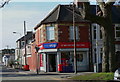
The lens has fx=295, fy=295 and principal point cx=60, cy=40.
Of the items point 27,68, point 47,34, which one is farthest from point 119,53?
point 27,68

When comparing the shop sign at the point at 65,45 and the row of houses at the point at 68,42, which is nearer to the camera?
the shop sign at the point at 65,45

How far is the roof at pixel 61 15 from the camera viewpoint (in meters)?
40.9

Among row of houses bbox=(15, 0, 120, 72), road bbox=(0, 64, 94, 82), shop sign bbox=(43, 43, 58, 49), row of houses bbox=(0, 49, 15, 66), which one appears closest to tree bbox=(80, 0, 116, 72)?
road bbox=(0, 64, 94, 82)

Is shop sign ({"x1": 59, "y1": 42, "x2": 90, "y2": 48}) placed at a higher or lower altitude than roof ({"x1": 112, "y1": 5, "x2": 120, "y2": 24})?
lower

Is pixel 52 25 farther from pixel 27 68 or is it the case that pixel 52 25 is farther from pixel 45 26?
pixel 27 68

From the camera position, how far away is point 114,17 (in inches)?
1688

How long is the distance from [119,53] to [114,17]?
5.30 m

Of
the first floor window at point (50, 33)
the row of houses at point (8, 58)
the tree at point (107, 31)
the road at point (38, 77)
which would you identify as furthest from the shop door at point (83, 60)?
the row of houses at point (8, 58)

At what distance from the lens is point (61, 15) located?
Answer: 137ft

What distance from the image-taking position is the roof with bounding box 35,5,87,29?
40.9 metres

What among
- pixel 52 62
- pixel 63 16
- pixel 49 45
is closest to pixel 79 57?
pixel 52 62

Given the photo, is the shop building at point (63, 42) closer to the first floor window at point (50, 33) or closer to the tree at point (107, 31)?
the first floor window at point (50, 33)

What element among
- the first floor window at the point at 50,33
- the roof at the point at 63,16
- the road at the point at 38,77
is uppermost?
the roof at the point at 63,16

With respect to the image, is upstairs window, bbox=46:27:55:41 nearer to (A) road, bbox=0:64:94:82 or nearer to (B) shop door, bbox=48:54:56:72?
(B) shop door, bbox=48:54:56:72
